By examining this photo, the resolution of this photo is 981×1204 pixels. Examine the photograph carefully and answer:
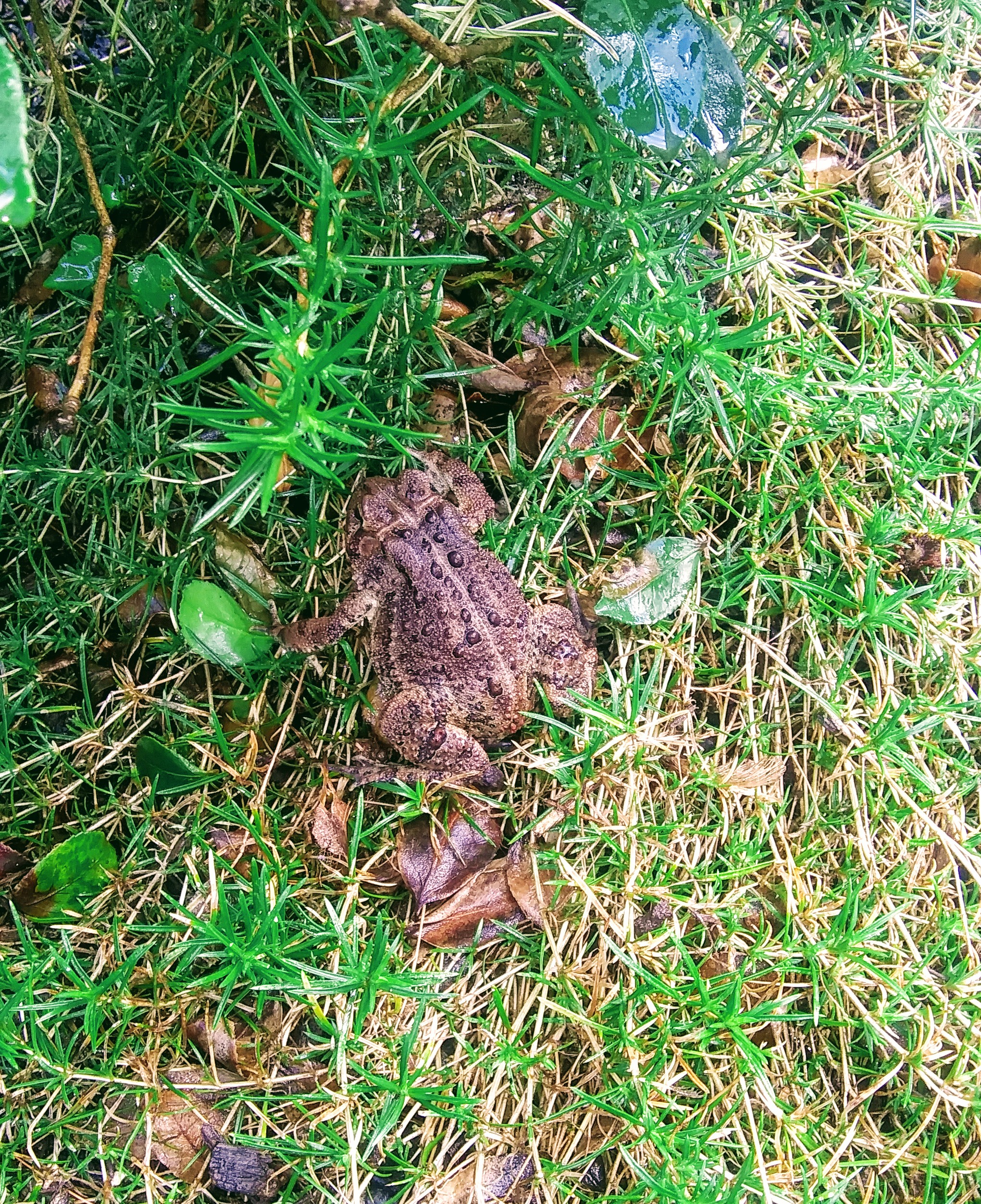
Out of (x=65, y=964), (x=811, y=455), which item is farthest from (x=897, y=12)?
(x=65, y=964)

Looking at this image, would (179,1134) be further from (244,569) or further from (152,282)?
(152,282)

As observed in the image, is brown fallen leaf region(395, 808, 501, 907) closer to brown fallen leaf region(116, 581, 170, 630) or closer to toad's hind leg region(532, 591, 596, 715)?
toad's hind leg region(532, 591, 596, 715)

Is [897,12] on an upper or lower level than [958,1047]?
upper

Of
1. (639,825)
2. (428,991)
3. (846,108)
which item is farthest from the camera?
→ (846,108)

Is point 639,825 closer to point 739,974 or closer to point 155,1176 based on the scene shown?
point 739,974

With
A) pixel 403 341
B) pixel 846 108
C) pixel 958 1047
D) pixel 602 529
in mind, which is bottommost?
pixel 958 1047

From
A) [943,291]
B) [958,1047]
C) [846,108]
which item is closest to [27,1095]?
[958,1047]

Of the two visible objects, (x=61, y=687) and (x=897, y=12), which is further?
(x=897, y=12)

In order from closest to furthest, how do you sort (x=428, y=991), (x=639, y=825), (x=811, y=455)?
(x=428, y=991) → (x=639, y=825) → (x=811, y=455)

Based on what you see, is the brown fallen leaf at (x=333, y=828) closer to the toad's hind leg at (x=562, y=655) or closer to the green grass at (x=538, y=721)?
the green grass at (x=538, y=721)
